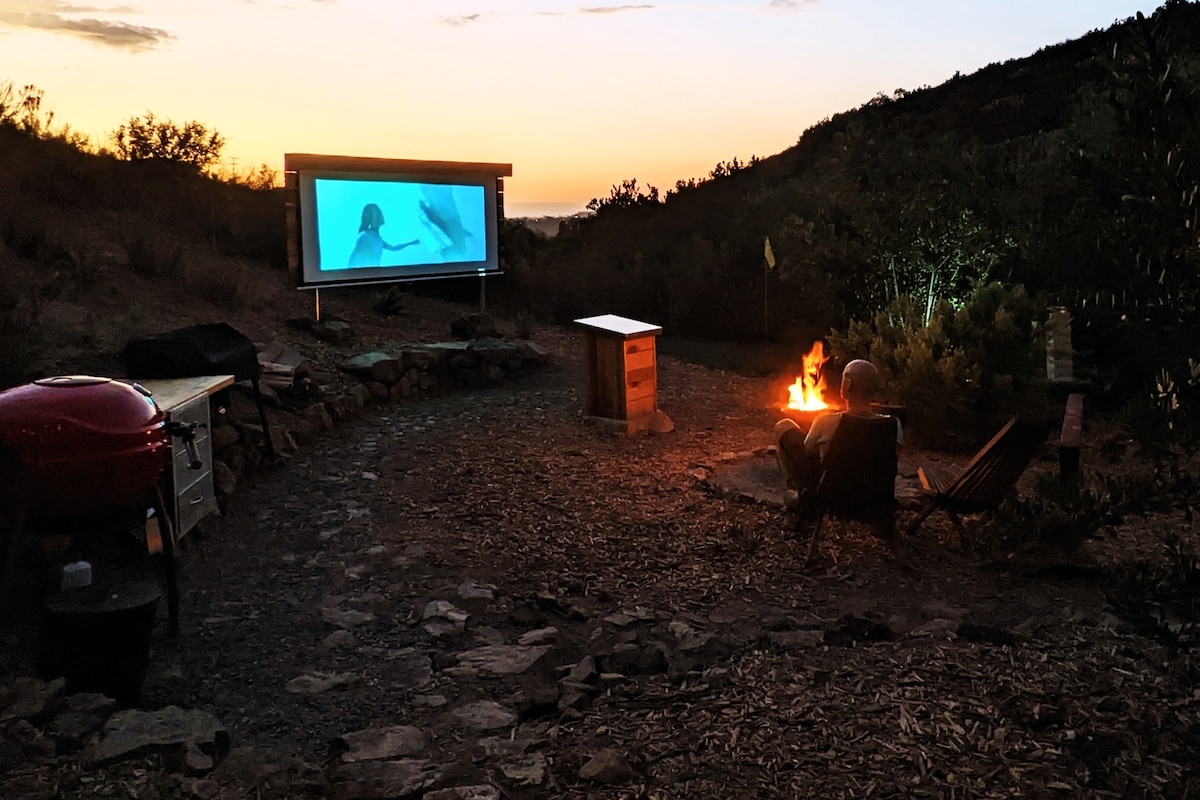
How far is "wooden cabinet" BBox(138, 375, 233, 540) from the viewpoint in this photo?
5.03 m

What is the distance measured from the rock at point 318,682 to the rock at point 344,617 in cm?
54

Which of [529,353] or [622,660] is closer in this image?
[622,660]

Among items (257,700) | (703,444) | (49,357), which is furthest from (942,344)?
(49,357)

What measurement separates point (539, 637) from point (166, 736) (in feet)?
5.77

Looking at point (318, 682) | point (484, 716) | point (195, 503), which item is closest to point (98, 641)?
point (318, 682)

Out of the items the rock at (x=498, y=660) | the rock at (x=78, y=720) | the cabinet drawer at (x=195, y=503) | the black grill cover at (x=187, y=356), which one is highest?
the black grill cover at (x=187, y=356)

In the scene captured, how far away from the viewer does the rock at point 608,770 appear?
2.86 m

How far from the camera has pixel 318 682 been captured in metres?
4.04

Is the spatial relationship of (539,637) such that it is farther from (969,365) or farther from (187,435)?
(969,365)

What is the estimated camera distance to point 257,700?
3.88m

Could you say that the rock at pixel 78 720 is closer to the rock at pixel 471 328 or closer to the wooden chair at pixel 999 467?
the wooden chair at pixel 999 467

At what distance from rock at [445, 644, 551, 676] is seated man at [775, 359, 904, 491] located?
7.02 feet

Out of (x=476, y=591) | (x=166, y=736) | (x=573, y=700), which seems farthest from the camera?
(x=476, y=591)

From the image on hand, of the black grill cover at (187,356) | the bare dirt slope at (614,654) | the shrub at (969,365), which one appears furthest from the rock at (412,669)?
the shrub at (969,365)
